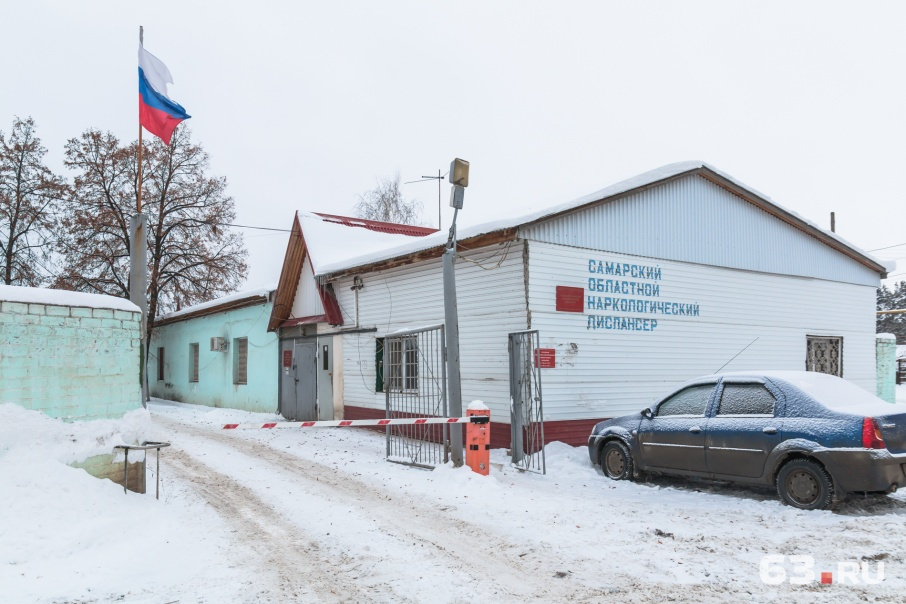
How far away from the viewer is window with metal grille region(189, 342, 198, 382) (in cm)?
→ 2475

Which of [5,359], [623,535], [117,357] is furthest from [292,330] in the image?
[623,535]

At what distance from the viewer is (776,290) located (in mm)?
15281

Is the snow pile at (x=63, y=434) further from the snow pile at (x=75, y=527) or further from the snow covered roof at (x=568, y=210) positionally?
the snow covered roof at (x=568, y=210)

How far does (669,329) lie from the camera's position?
13117 mm

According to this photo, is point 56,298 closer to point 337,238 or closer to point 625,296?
point 625,296

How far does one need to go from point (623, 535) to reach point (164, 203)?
25808 mm

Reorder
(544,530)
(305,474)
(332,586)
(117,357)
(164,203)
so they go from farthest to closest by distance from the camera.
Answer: (164,203) → (305,474) → (117,357) → (544,530) → (332,586)

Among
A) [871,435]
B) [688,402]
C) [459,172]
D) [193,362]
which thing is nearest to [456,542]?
[688,402]

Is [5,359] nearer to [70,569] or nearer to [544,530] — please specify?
[70,569]

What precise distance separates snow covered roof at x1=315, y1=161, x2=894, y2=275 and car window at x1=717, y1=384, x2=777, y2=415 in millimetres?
4179

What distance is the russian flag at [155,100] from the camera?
1311 cm

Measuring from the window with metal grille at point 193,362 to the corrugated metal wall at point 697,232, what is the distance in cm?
1754

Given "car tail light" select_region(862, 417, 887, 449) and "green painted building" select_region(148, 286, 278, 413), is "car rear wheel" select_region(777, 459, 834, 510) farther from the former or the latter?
"green painted building" select_region(148, 286, 278, 413)

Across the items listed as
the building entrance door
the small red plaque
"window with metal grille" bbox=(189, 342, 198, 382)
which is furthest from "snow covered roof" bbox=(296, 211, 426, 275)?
"window with metal grille" bbox=(189, 342, 198, 382)
